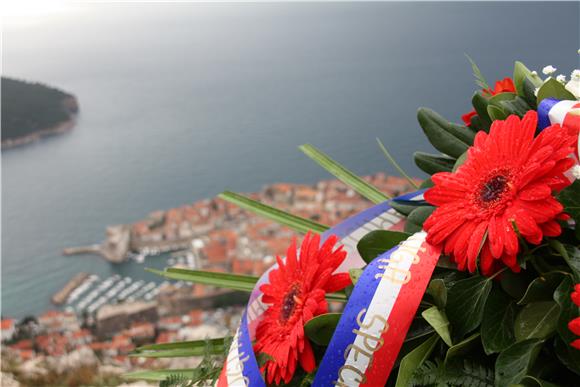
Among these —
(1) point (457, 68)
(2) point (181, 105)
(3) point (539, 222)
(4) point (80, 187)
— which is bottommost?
(4) point (80, 187)

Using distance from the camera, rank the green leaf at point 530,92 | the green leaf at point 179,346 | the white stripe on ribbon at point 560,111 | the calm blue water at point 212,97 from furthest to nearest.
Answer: the calm blue water at point 212,97 → the green leaf at point 179,346 → the green leaf at point 530,92 → the white stripe on ribbon at point 560,111

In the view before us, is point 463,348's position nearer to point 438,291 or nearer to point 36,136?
point 438,291

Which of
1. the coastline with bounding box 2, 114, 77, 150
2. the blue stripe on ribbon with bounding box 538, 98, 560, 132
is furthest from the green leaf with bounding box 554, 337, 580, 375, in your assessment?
the coastline with bounding box 2, 114, 77, 150

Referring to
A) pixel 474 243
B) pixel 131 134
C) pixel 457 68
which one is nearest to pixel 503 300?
pixel 474 243

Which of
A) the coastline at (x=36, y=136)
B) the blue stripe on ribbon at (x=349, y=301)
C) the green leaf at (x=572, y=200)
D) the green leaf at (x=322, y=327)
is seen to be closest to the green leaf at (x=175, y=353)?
the blue stripe on ribbon at (x=349, y=301)

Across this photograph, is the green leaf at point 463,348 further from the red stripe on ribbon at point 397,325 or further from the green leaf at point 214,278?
the green leaf at point 214,278

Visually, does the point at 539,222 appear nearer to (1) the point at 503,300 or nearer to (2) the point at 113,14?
(1) the point at 503,300

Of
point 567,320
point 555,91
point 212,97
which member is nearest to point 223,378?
point 567,320
